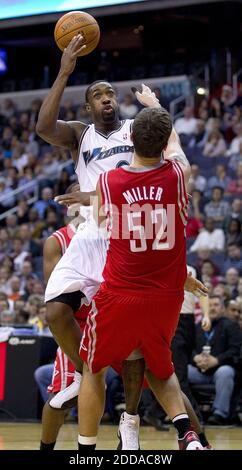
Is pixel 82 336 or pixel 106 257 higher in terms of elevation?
pixel 106 257

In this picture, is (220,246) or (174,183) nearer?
(174,183)

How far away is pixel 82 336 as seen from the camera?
608cm

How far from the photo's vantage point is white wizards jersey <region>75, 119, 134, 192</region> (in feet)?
21.5

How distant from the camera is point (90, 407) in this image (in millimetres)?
5676

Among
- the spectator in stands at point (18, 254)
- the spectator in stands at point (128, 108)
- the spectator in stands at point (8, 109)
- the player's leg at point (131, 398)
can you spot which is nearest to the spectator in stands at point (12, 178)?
the spectator in stands at point (128, 108)

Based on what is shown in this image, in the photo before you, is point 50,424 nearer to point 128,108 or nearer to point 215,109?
point 215,109

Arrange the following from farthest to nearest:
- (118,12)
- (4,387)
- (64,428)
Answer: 1. (118,12)
2. (4,387)
3. (64,428)

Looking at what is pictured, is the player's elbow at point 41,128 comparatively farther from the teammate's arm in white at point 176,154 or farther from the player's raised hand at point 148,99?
the teammate's arm in white at point 176,154

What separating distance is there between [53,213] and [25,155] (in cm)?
405

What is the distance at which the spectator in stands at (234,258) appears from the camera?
47.7ft

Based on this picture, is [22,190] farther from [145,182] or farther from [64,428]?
[145,182]

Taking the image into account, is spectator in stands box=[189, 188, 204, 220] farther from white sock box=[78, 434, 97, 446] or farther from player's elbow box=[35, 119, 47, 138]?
white sock box=[78, 434, 97, 446]

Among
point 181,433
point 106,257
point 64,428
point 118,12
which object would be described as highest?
point 118,12

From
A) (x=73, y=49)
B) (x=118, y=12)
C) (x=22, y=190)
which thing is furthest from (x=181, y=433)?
(x=22, y=190)
